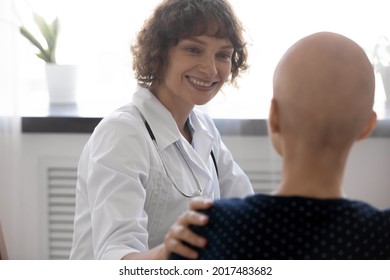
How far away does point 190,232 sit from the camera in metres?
0.82

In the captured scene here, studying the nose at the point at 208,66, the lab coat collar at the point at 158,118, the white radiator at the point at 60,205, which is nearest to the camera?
the lab coat collar at the point at 158,118

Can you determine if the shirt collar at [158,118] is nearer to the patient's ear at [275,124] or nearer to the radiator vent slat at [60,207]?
the patient's ear at [275,124]

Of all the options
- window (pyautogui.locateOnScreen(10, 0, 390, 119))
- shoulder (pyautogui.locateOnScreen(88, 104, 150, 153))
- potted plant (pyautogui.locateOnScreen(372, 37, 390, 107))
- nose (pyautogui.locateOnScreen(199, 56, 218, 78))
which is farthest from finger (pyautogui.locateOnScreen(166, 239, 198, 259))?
potted plant (pyautogui.locateOnScreen(372, 37, 390, 107))

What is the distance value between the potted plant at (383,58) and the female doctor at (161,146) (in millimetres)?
740

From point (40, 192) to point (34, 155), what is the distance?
0.13 m

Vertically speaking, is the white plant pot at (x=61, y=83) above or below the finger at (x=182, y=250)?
below

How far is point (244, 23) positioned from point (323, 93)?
1.39 meters

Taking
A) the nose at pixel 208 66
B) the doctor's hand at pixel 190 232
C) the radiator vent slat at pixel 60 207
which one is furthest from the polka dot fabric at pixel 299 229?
the radiator vent slat at pixel 60 207

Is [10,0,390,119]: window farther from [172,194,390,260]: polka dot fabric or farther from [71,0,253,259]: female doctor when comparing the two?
[172,194,390,260]: polka dot fabric

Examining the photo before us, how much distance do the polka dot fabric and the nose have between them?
0.68 metres

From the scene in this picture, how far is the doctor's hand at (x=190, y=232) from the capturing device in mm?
809

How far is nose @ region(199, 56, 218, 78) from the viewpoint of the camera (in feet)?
4.74
